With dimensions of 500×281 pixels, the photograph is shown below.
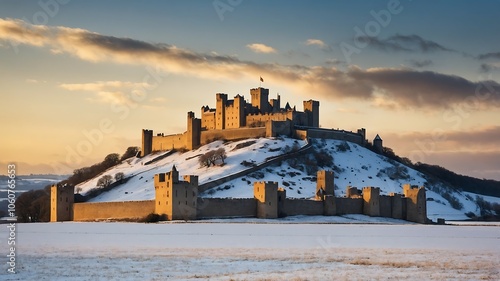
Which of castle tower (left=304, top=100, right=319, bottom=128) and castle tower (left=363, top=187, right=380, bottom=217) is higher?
castle tower (left=304, top=100, right=319, bottom=128)

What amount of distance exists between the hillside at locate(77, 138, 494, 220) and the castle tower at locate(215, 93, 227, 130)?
528 centimetres

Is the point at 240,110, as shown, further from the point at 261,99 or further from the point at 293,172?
the point at 293,172

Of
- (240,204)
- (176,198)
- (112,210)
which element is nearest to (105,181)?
(112,210)

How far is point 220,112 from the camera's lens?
14088 centimetres

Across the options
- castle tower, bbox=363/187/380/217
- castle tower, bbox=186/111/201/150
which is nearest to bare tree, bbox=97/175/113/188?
castle tower, bbox=186/111/201/150

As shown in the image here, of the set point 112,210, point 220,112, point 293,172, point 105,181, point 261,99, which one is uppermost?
point 261,99

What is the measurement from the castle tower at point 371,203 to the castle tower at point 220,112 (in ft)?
161

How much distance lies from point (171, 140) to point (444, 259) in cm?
11178

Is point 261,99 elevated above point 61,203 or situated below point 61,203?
above

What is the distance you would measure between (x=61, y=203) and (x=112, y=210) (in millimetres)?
10055

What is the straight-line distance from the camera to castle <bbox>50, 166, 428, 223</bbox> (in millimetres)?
82812

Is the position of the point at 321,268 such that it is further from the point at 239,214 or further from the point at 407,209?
the point at 407,209

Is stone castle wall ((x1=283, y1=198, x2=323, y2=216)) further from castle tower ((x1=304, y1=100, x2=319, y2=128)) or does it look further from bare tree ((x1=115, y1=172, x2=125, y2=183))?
castle tower ((x1=304, y1=100, x2=319, y2=128))

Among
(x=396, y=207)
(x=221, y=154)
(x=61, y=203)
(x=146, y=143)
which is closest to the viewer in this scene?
(x=396, y=207)
